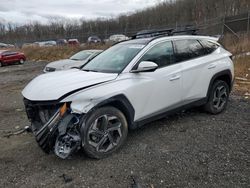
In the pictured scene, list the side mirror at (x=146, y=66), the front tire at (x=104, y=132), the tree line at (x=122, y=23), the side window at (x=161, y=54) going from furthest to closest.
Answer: the tree line at (x=122, y=23)
the side window at (x=161, y=54)
the side mirror at (x=146, y=66)
the front tire at (x=104, y=132)

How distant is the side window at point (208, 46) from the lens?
5433 millimetres

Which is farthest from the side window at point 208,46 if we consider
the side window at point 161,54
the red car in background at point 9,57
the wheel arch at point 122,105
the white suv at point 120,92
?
the red car in background at point 9,57

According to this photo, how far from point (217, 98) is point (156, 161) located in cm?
248

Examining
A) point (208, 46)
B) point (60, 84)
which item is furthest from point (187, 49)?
point (60, 84)

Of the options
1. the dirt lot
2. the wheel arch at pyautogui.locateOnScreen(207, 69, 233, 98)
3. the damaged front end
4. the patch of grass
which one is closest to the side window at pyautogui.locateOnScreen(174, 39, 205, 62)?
the wheel arch at pyautogui.locateOnScreen(207, 69, 233, 98)

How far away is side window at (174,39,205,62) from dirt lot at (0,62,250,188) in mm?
1224

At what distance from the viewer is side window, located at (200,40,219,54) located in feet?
17.8

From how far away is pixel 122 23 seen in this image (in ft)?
243

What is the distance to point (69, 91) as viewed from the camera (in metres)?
3.65

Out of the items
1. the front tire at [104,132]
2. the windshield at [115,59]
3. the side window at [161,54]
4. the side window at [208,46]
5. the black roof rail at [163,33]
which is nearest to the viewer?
the front tire at [104,132]

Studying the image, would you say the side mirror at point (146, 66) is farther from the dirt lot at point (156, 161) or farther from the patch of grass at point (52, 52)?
the patch of grass at point (52, 52)

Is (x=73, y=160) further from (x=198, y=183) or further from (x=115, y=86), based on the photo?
(x=198, y=183)

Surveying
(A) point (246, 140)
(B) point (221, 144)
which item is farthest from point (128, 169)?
(A) point (246, 140)

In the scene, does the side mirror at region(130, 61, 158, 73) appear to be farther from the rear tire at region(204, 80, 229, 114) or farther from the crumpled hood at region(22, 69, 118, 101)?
the rear tire at region(204, 80, 229, 114)
